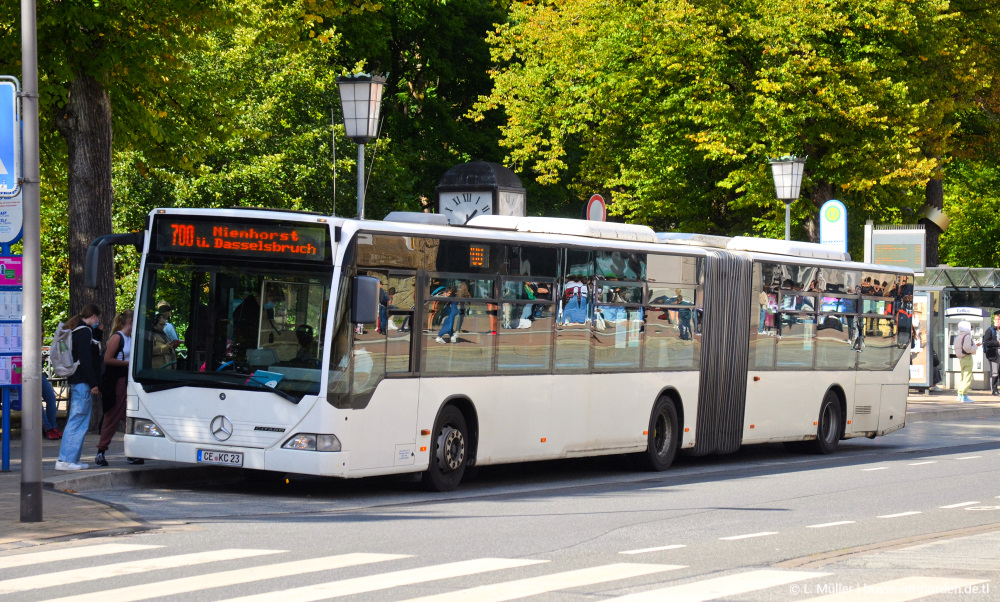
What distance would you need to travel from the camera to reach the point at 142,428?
14.2 metres

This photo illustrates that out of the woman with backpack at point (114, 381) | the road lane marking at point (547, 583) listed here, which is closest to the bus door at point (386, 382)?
the woman with backpack at point (114, 381)

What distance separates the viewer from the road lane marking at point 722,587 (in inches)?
327

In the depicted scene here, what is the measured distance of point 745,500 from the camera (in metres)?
14.7

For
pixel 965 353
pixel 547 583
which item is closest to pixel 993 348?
pixel 965 353

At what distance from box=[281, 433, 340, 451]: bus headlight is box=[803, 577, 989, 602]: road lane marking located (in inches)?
236

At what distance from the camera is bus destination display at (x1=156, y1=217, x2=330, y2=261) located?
1374 centimetres

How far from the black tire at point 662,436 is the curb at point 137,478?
5417 millimetres

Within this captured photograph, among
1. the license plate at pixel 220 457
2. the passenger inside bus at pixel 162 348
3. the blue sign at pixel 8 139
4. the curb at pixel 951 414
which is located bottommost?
the curb at pixel 951 414

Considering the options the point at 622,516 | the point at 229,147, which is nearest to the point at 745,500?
the point at 622,516

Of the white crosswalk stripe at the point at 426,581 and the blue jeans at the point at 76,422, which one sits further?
the blue jeans at the point at 76,422

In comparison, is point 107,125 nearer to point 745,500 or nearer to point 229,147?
point 745,500

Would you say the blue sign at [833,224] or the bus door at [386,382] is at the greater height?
the blue sign at [833,224]

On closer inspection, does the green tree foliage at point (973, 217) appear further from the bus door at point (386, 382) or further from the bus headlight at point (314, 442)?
the bus headlight at point (314, 442)

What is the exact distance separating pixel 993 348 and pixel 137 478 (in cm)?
2700
